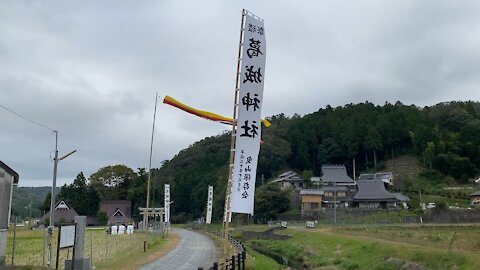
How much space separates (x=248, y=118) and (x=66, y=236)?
745 cm

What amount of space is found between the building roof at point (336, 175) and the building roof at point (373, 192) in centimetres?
909

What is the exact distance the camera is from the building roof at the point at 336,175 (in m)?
76.6

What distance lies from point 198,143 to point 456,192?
233 feet

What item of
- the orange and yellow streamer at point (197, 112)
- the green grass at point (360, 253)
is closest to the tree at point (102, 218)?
the green grass at point (360, 253)

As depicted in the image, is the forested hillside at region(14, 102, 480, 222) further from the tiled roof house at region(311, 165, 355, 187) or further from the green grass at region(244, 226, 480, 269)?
the green grass at region(244, 226, 480, 269)

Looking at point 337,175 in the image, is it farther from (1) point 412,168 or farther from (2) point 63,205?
(2) point 63,205

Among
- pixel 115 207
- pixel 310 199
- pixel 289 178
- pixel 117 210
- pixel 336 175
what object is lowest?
pixel 117 210

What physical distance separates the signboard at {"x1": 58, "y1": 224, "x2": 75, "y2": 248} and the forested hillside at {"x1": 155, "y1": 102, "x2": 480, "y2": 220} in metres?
59.4

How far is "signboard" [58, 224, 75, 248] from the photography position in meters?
12.9

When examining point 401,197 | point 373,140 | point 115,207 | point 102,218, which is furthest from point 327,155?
point 102,218

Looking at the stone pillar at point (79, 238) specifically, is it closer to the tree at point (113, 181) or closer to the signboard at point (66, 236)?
the signboard at point (66, 236)

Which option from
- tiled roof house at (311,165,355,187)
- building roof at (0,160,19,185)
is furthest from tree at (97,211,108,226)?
building roof at (0,160,19,185)

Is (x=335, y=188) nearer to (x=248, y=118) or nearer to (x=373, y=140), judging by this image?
(x=373, y=140)

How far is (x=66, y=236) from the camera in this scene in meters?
13.4
